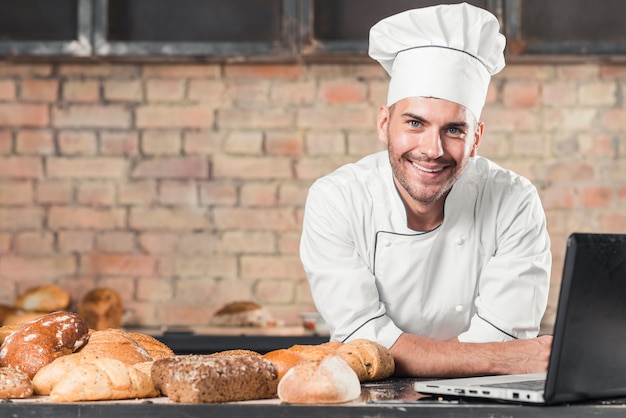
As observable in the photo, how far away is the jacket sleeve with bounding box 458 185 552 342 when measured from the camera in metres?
1.97

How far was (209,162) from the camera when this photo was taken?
10.7ft

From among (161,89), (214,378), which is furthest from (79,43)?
(214,378)

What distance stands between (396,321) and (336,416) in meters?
1.05

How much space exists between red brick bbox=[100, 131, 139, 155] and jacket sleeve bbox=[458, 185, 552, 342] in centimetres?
156

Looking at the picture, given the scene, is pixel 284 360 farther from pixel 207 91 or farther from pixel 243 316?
pixel 207 91

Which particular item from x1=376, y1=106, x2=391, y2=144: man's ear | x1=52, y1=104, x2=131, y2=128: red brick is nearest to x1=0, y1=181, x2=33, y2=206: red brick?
x1=52, y1=104, x2=131, y2=128: red brick

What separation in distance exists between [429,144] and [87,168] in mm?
1707

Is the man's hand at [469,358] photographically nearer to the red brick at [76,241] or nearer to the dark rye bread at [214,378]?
the dark rye bread at [214,378]

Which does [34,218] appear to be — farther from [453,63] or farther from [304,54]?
[453,63]

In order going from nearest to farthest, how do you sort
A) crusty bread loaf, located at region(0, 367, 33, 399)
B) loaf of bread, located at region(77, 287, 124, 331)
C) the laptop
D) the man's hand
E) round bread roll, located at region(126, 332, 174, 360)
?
the laptop < crusty bread loaf, located at region(0, 367, 33, 399) < round bread roll, located at region(126, 332, 174, 360) < the man's hand < loaf of bread, located at region(77, 287, 124, 331)

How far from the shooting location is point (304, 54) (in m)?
3.11

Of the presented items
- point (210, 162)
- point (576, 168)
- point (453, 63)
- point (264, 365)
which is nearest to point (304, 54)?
point (210, 162)

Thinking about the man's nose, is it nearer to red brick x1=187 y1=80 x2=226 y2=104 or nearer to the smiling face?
the smiling face

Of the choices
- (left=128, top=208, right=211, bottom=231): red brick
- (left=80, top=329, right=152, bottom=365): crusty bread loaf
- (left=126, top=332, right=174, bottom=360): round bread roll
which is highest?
(left=128, top=208, right=211, bottom=231): red brick
